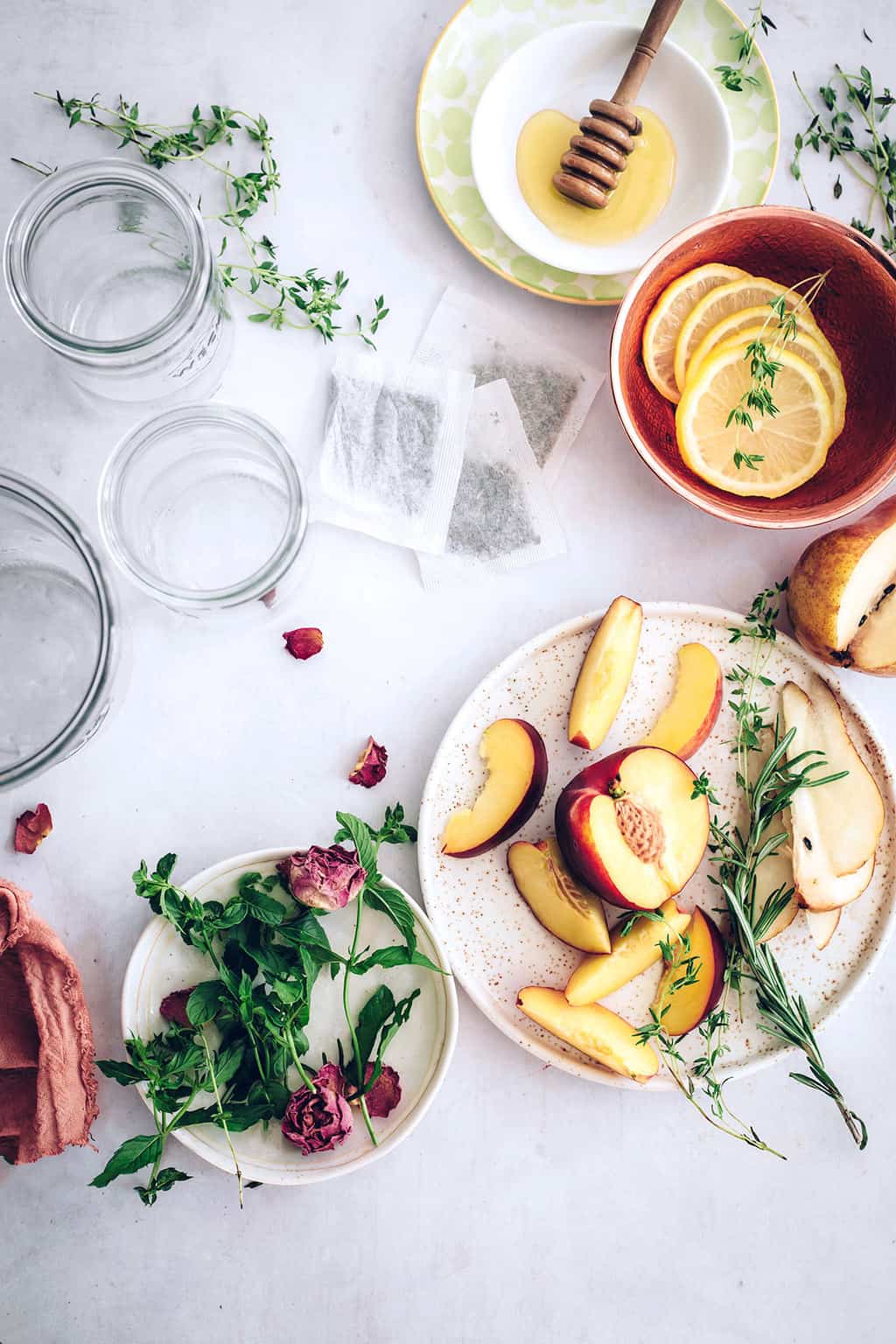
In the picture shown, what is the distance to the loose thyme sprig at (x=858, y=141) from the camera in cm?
89

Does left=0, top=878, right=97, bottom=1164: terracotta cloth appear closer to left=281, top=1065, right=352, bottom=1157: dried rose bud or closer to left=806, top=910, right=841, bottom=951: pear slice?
left=281, top=1065, right=352, bottom=1157: dried rose bud

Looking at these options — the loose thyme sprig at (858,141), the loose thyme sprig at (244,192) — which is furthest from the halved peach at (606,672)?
the loose thyme sprig at (858,141)

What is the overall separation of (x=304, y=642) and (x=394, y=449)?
199 mm

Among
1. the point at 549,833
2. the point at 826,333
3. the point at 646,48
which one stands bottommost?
the point at 549,833

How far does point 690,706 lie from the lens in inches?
33.3

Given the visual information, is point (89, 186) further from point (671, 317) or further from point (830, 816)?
point (830, 816)

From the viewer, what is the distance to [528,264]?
2.80ft

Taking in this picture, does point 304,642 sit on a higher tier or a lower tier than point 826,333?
lower

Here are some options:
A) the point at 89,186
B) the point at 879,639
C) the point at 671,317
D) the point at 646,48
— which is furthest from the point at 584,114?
the point at 879,639

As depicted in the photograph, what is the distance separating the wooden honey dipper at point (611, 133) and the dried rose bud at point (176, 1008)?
0.78 metres

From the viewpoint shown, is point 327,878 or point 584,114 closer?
point 327,878

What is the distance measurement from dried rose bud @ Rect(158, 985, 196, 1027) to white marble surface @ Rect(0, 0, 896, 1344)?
→ 0.26 feet

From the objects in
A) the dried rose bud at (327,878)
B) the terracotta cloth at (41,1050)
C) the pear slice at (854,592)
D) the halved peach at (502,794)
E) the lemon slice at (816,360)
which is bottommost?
the terracotta cloth at (41,1050)

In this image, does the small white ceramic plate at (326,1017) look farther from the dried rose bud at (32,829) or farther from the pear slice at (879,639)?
the pear slice at (879,639)
